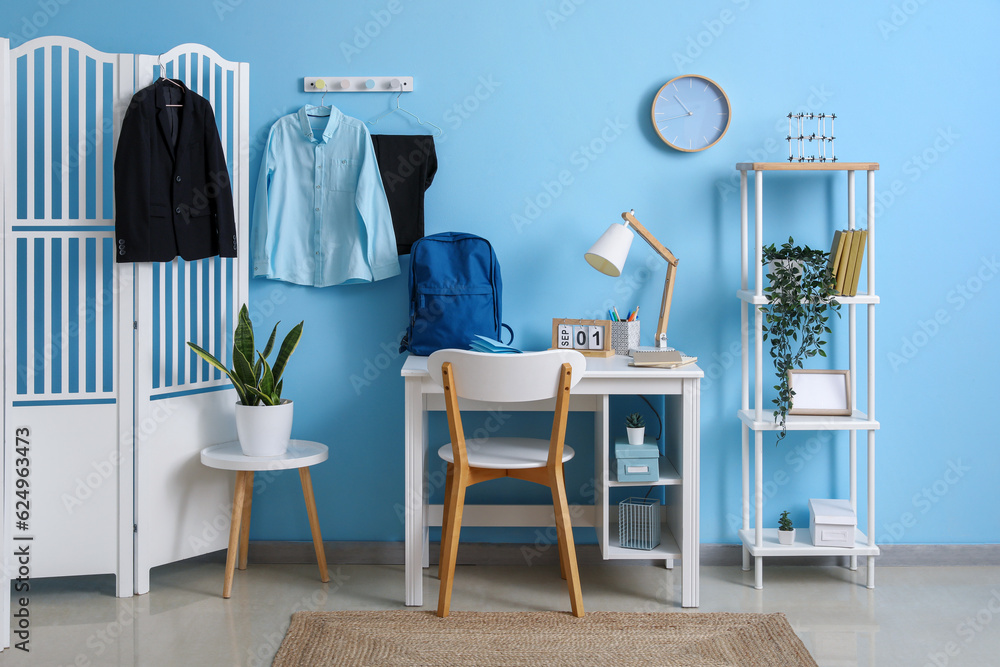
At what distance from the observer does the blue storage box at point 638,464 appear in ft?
8.00

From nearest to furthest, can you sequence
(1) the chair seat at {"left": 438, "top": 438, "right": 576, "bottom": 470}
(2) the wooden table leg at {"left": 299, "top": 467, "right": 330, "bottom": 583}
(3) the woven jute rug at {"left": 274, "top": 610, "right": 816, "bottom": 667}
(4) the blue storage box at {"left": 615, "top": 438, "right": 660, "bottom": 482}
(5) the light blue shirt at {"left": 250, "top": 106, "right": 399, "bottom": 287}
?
(3) the woven jute rug at {"left": 274, "top": 610, "right": 816, "bottom": 667}, (1) the chair seat at {"left": 438, "top": 438, "right": 576, "bottom": 470}, (4) the blue storage box at {"left": 615, "top": 438, "right": 660, "bottom": 482}, (2) the wooden table leg at {"left": 299, "top": 467, "right": 330, "bottom": 583}, (5) the light blue shirt at {"left": 250, "top": 106, "right": 399, "bottom": 287}

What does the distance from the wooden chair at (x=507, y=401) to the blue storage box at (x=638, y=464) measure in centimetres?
18

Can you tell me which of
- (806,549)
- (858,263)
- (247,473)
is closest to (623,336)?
(858,263)

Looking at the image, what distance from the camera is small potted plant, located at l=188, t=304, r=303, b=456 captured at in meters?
2.52

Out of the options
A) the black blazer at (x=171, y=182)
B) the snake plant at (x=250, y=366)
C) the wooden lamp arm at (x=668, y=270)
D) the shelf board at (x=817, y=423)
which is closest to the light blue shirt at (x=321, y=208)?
the black blazer at (x=171, y=182)

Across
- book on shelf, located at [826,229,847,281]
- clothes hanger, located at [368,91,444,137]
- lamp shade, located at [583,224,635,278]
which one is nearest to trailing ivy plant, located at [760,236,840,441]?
book on shelf, located at [826,229,847,281]

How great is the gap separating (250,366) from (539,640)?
131cm

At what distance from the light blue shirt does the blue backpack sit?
166 mm

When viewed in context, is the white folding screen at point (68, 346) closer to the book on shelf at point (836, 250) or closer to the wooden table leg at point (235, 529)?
the wooden table leg at point (235, 529)

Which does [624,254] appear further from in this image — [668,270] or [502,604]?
[502,604]

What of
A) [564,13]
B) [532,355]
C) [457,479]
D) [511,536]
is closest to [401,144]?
[564,13]

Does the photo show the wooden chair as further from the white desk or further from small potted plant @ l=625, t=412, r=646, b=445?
small potted plant @ l=625, t=412, r=646, b=445

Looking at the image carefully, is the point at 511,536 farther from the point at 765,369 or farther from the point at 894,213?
the point at 894,213

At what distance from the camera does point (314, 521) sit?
105 inches
